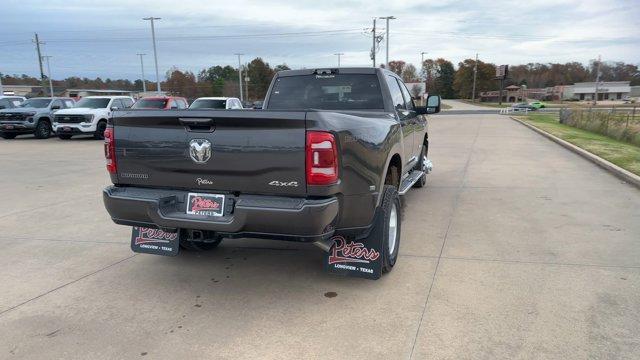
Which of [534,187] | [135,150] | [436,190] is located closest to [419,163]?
[436,190]

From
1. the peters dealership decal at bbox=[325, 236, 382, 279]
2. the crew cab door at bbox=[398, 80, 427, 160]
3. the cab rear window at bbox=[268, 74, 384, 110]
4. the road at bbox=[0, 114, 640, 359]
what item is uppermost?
the cab rear window at bbox=[268, 74, 384, 110]

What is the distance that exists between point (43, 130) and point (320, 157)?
2132 centimetres

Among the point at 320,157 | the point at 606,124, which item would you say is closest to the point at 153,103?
the point at 320,157

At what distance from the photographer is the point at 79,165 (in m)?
12.0

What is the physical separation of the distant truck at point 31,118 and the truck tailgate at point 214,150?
19467mm

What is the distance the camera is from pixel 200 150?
357cm

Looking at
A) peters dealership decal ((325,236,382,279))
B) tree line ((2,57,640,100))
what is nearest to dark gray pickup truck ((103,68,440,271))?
peters dealership decal ((325,236,382,279))

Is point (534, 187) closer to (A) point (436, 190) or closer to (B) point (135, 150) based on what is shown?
(A) point (436, 190)

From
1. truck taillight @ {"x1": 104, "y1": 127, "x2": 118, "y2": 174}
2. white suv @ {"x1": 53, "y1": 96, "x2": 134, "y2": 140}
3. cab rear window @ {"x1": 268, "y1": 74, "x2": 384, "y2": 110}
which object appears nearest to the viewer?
truck taillight @ {"x1": 104, "y1": 127, "x2": 118, "y2": 174}

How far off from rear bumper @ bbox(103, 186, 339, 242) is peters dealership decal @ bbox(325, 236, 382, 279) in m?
0.51

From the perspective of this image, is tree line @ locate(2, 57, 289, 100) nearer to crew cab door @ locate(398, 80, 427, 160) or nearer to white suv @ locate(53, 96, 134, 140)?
white suv @ locate(53, 96, 134, 140)

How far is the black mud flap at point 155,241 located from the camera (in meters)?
4.13

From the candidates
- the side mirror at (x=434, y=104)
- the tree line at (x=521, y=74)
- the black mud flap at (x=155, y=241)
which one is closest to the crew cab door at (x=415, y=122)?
the side mirror at (x=434, y=104)

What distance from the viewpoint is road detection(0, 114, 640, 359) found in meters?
3.25
